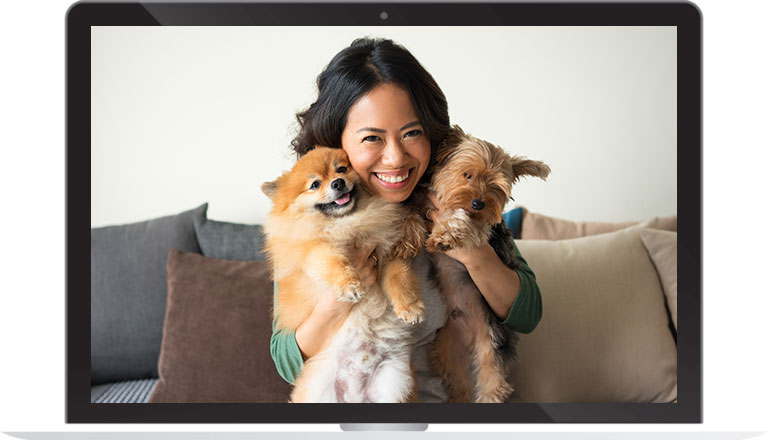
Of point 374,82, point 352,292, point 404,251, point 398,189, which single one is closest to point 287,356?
point 352,292

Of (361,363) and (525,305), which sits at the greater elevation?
(525,305)

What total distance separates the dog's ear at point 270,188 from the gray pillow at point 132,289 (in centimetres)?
32

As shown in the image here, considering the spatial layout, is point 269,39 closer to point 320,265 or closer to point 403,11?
point 403,11

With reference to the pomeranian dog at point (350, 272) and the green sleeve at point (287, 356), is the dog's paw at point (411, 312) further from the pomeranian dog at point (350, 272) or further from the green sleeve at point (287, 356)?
the green sleeve at point (287, 356)

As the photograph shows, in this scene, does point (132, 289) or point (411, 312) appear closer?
point (411, 312)

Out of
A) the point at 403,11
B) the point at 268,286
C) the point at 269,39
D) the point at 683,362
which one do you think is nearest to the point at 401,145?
the point at 403,11

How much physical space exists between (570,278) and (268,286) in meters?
1.03

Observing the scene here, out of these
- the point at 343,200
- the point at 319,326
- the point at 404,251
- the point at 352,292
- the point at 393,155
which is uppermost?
the point at 393,155

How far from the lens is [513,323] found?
1.71 metres

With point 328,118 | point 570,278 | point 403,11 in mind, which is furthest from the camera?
point 570,278

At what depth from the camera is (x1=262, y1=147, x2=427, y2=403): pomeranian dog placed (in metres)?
1.55

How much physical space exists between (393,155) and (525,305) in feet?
1.92

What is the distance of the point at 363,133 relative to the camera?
5.00 feet

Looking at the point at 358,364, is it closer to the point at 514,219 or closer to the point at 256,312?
the point at 256,312
